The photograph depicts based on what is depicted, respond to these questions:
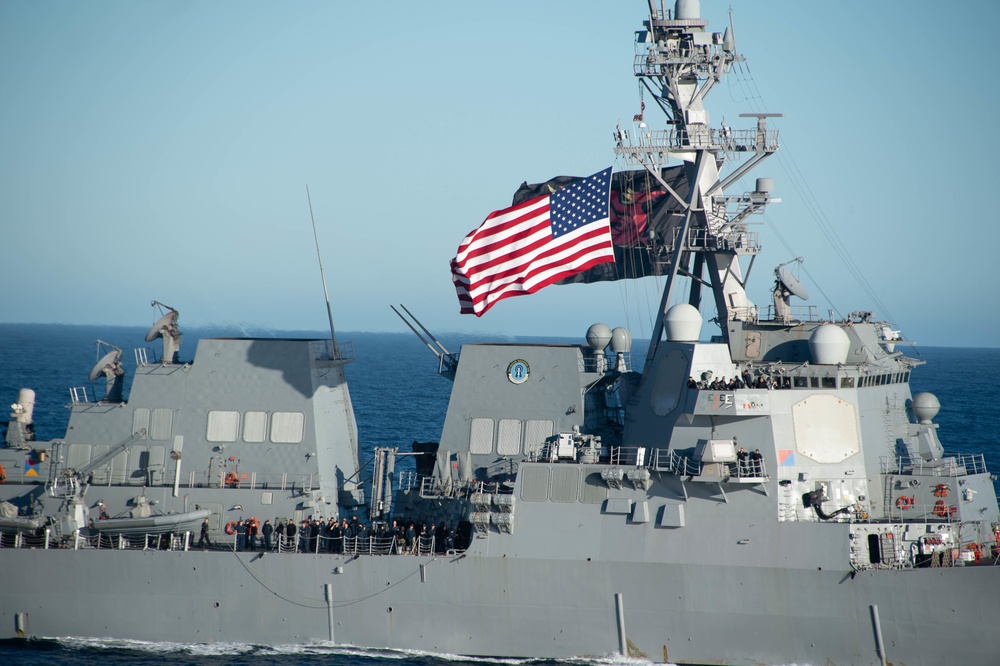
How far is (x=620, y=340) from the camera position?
914 inches

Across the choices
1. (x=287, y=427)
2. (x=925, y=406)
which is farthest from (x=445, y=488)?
(x=925, y=406)

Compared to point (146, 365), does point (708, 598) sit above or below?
below

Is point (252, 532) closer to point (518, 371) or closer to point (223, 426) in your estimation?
point (223, 426)

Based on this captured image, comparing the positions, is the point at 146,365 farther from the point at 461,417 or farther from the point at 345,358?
the point at 461,417

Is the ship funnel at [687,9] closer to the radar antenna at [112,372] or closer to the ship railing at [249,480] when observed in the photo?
the ship railing at [249,480]

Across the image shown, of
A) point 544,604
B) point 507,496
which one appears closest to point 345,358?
point 507,496

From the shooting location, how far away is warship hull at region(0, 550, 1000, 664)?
59.8 ft

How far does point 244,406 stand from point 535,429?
6890 mm

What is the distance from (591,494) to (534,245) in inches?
213

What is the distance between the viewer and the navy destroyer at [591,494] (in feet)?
62.1

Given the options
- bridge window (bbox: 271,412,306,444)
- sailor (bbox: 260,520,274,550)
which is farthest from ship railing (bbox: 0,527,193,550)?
bridge window (bbox: 271,412,306,444)

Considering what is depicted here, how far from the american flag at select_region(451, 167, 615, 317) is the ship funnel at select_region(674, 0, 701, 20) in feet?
12.3

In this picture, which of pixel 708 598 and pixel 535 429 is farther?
pixel 535 429

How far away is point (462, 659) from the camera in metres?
20.2
